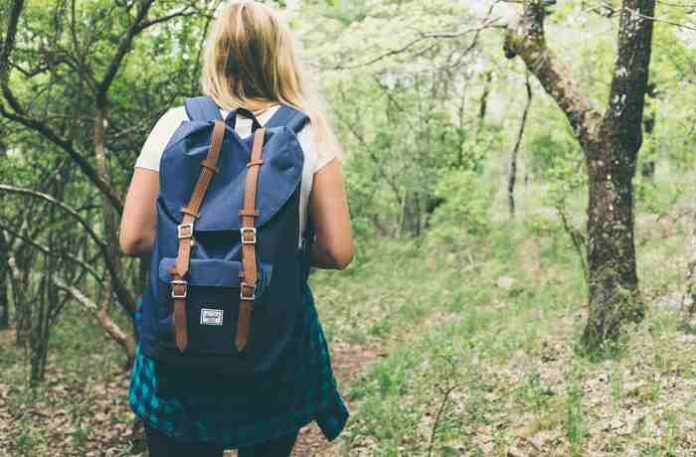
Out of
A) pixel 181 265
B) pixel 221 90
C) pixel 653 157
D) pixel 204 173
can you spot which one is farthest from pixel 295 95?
pixel 653 157

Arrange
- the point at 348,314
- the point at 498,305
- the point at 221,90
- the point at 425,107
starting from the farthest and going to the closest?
the point at 425,107 < the point at 348,314 < the point at 498,305 < the point at 221,90

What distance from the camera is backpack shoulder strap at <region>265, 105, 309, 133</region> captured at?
2.07m

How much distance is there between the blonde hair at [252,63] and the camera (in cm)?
214

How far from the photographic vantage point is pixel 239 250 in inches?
73.8

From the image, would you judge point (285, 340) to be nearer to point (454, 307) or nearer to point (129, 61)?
point (129, 61)

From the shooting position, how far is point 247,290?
187cm

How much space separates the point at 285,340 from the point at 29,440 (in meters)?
4.17

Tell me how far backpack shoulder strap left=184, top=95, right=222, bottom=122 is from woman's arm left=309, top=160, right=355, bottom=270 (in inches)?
12.9

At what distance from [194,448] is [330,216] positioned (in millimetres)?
762

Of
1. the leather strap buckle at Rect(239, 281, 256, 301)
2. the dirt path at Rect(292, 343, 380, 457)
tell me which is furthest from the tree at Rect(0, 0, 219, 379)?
the leather strap buckle at Rect(239, 281, 256, 301)

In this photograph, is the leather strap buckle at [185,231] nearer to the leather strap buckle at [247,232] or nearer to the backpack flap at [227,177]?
the backpack flap at [227,177]

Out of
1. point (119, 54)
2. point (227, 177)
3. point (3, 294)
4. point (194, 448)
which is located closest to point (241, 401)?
point (194, 448)

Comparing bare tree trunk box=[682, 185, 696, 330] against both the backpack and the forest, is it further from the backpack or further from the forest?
the backpack

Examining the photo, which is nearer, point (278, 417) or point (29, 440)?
point (278, 417)
